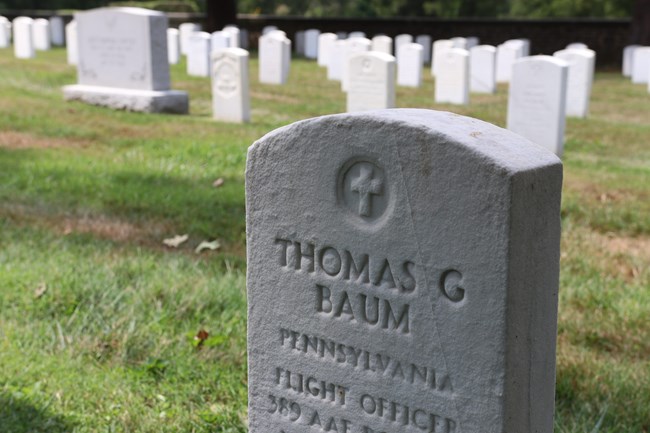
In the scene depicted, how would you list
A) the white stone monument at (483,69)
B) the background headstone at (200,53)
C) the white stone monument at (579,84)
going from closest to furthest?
1. the white stone monument at (579,84)
2. the white stone monument at (483,69)
3. the background headstone at (200,53)

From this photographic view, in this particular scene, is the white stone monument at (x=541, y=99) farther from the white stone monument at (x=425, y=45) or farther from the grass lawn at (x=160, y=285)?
the white stone monument at (x=425, y=45)

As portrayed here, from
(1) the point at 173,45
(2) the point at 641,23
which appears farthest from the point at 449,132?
(2) the point at 641,23

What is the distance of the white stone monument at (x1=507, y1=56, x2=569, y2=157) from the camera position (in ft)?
30.6

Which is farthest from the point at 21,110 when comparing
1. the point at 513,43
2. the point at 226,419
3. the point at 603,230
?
the point at 513,43

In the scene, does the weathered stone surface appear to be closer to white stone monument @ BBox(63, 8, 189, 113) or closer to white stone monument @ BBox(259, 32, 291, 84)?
white stone monument @ BBox(63, 8, 189, 113)

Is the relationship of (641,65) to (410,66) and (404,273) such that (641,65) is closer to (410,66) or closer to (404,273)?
(410,66)

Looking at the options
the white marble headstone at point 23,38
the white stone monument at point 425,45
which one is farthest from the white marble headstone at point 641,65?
the white marble headstone at point 23,38

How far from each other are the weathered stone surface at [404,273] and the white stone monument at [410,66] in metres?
15.0

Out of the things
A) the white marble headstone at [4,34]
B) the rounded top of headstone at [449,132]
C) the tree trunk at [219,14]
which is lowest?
the white marble headstone at [4,34]

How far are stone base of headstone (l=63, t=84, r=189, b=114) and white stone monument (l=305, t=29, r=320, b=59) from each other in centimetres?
1389

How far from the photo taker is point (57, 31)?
25078mm

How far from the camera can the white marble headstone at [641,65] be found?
62.6ft

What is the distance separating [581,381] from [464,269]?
1.69 meters

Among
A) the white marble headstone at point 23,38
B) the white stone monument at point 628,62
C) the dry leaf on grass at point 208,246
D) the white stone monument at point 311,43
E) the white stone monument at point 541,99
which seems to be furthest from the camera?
the white stone monument at point 311,43
